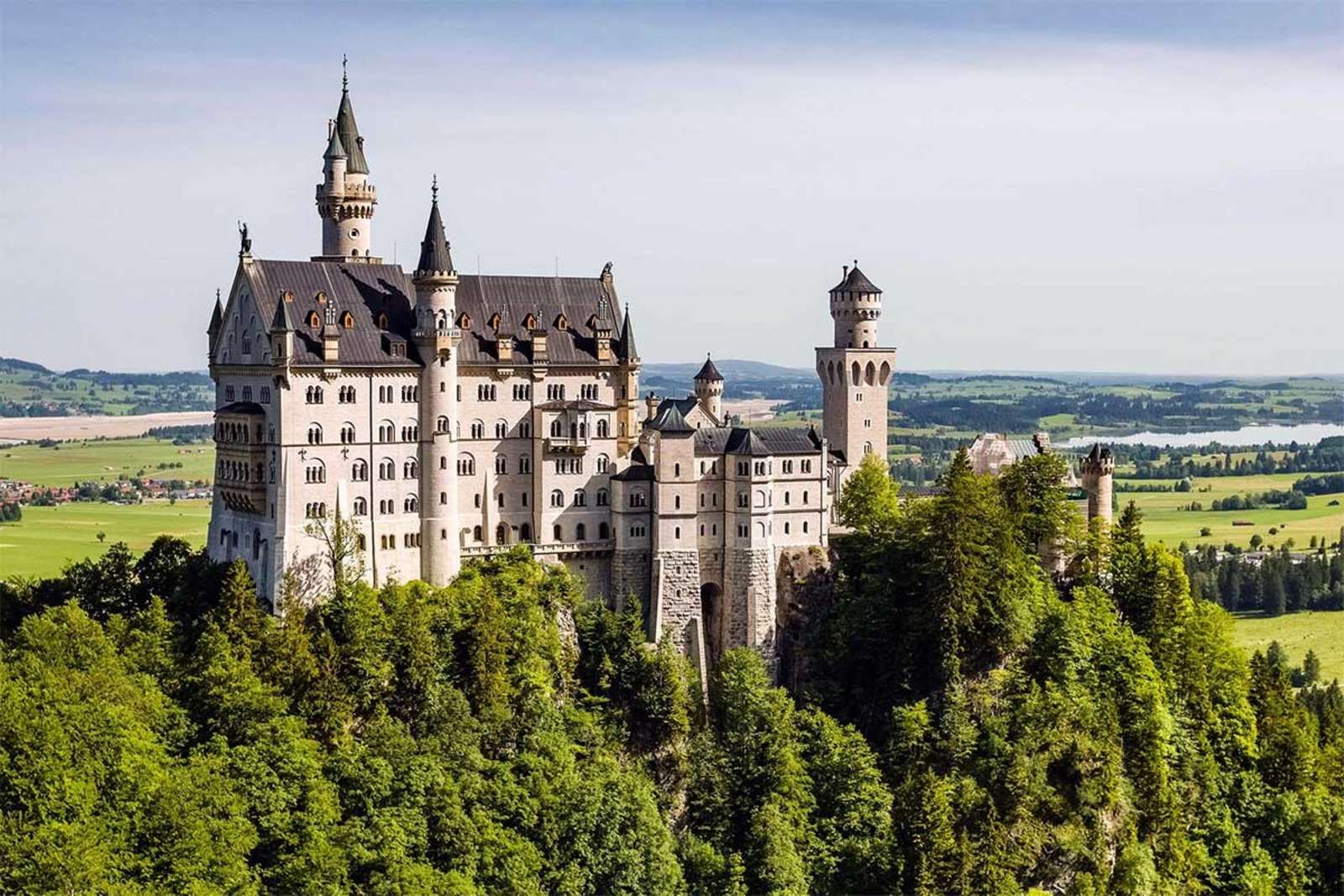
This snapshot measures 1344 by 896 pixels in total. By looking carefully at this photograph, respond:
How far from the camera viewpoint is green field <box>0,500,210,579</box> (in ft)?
471

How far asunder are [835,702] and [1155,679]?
1776cm

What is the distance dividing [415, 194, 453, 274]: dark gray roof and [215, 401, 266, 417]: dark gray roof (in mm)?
10702

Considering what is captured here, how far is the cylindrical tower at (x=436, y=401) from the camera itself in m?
90.8

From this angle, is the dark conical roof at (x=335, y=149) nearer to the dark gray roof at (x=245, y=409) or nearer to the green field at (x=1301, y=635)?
the dark gray roof at (x=245, y=409)

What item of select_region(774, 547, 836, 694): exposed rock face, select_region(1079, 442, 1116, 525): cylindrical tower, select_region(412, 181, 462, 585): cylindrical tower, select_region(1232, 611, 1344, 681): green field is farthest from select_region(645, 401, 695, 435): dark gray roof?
select_region(1232, 611, 1344, 681): green field

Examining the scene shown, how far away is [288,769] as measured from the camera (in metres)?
77.7

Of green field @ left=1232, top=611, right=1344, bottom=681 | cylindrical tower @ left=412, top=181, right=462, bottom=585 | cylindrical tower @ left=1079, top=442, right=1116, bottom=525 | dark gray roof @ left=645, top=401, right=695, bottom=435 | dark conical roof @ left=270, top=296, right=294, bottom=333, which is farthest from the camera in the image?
green field @ left=1232, top=611, right=1344, bottom=681

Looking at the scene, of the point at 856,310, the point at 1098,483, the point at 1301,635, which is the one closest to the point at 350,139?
the point at 856,310

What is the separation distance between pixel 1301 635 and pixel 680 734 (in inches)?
3870

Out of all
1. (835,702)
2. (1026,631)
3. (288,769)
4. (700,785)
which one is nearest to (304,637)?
(288,769)

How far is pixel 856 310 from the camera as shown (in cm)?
10600

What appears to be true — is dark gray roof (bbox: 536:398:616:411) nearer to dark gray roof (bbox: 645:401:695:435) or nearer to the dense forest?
dark gray roof (bbox: 645:401:695:435)

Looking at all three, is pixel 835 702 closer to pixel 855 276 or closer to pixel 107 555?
pixel 855 276

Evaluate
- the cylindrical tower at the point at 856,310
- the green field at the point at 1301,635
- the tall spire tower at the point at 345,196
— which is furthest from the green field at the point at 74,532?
the green field at the point at 1301,635
